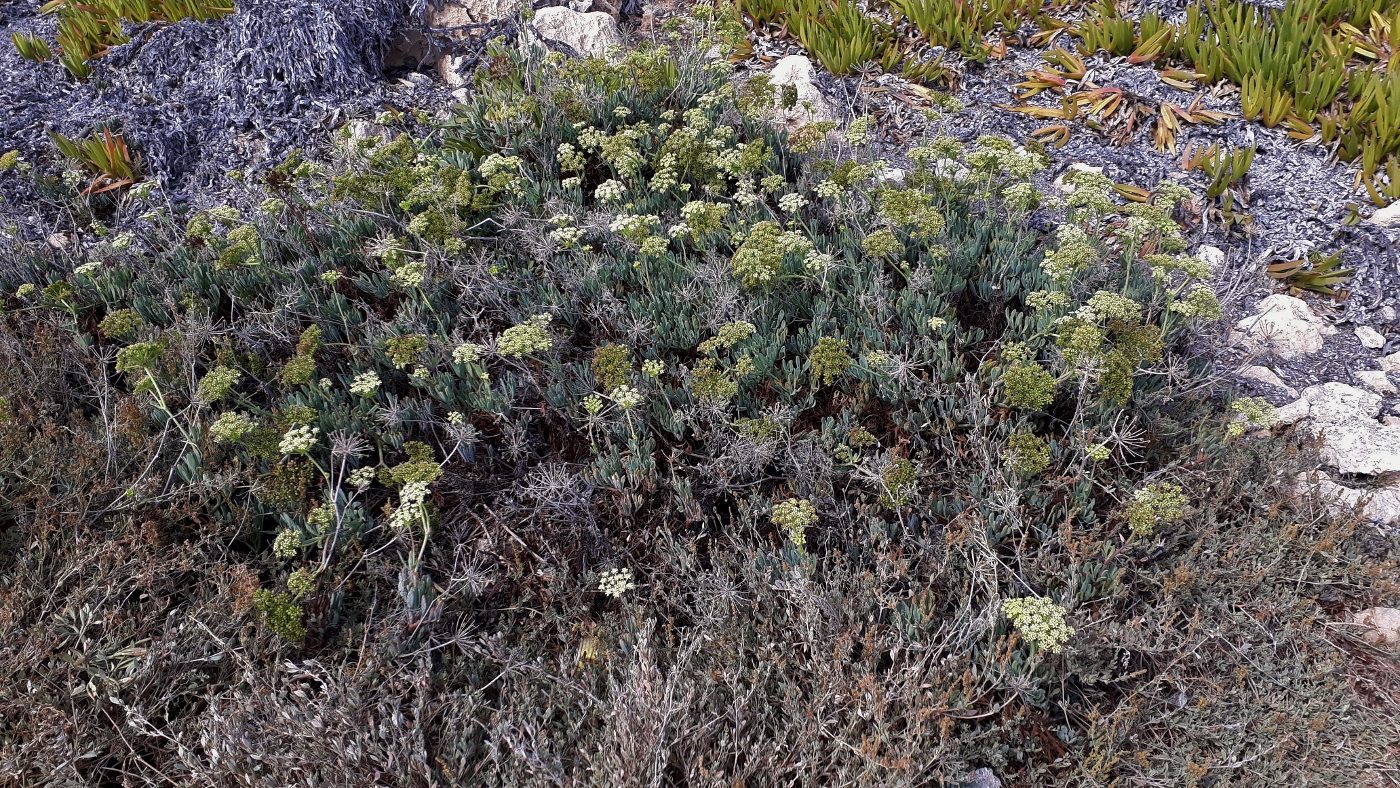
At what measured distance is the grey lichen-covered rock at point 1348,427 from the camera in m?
3.42

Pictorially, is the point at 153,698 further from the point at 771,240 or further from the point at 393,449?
the point at 771,240

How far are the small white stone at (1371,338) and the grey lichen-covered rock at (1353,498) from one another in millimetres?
1097

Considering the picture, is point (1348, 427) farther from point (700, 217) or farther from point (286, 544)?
point (286, 544)

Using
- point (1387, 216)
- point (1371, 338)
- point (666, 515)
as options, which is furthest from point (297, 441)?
point (1387, 216)

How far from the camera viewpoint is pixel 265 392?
349 centimetres

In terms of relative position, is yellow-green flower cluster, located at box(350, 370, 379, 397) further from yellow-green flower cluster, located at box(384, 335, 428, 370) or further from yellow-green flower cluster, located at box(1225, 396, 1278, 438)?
yellow-green flower cluster, located at box(1225, 396, 1278, 438)

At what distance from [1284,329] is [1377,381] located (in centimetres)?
46

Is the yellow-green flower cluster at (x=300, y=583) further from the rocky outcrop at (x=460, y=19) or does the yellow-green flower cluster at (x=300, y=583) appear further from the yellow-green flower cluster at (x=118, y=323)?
the rocky outcrop at (x=460, y=19)

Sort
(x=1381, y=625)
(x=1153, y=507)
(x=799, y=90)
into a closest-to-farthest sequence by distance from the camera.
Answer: (x=1153, y=507) → (x=1381, y=625) → (x=799, y=90)

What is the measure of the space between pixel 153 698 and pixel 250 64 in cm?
461

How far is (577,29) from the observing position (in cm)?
598

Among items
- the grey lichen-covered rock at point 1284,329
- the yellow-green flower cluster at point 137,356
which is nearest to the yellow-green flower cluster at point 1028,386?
the grey lichen-covered rock at point 1284,329

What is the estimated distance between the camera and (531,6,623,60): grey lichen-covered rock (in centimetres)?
593

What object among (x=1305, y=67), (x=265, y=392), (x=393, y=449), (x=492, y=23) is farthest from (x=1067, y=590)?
(x=492, y=23)
